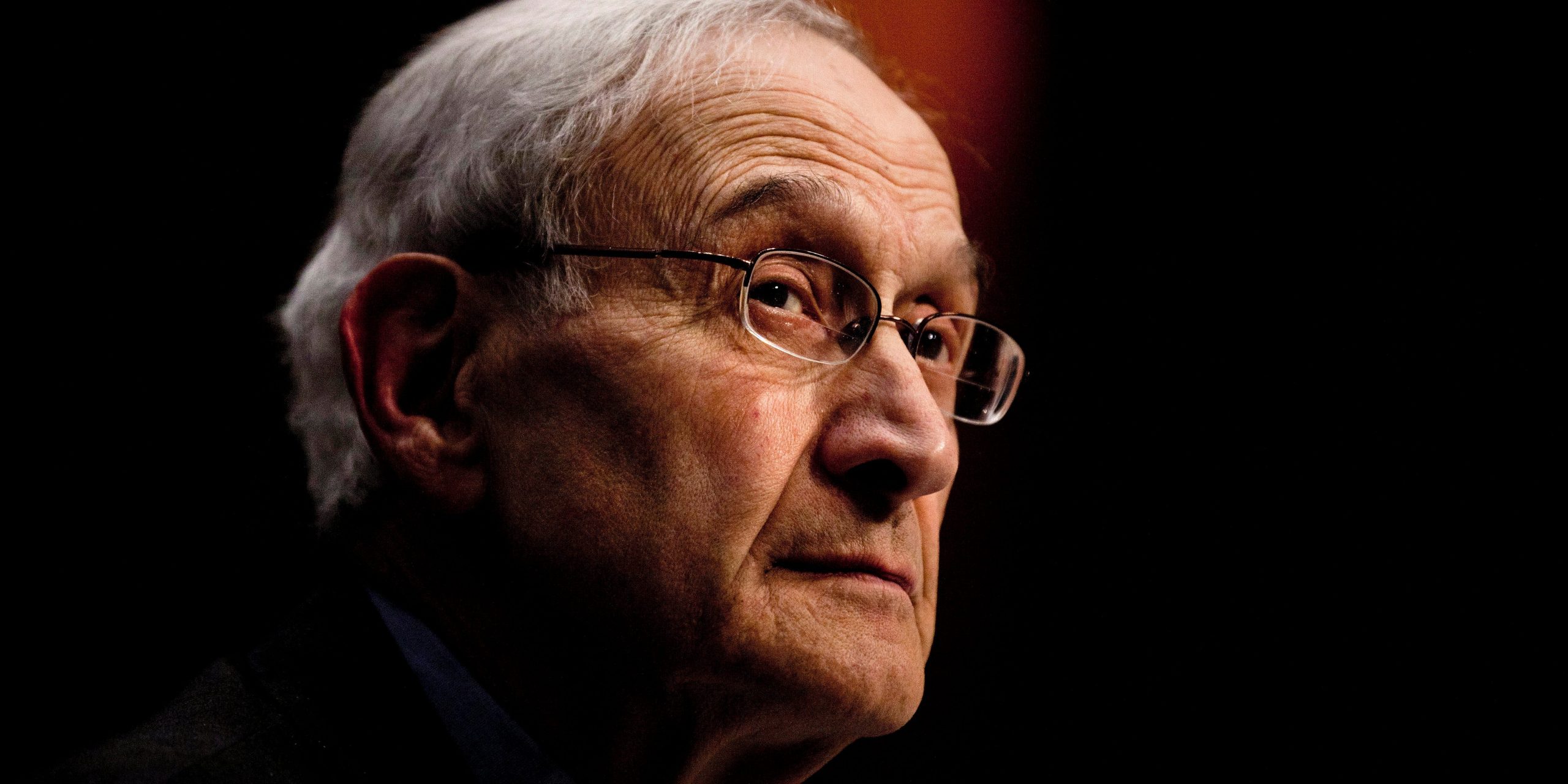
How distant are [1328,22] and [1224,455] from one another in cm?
83

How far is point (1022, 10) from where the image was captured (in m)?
1.96

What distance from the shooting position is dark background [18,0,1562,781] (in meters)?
1.66

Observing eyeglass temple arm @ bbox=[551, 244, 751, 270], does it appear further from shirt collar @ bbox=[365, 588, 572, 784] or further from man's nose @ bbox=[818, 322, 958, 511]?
shirt collar @ bbox=[365, 588, 572, 784]

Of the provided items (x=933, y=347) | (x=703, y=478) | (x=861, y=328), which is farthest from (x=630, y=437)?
(x=933, y=347)

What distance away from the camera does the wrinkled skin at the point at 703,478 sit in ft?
3.77

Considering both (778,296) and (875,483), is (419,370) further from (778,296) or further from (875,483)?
(875,483)

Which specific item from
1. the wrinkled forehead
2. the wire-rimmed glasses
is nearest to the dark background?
the wrinkled forehead

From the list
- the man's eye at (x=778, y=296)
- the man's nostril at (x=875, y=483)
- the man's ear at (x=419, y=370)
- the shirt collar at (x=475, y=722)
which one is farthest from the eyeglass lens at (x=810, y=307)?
the shirt collar at (x=475, y=722)

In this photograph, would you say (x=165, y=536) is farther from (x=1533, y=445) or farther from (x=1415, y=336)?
(x=1533, y=445)

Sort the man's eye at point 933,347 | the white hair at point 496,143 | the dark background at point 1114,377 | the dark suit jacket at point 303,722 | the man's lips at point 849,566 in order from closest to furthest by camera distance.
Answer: the dark suit jacket at point 303,722 < the man's lips at point 849,566 < the white hair at point 496,143 < the man's eye at point 933,347 < the dark background at point 1114,377

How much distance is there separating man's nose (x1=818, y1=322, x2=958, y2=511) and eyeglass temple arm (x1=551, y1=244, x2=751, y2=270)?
0.69 feet

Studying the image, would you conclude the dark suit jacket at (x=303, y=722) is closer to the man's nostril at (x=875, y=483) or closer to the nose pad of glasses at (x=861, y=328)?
the man's nostril at (x=875, y=483)

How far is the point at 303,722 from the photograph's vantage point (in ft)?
3.84

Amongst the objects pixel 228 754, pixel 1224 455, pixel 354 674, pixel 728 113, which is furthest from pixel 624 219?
pixel 1224 455
